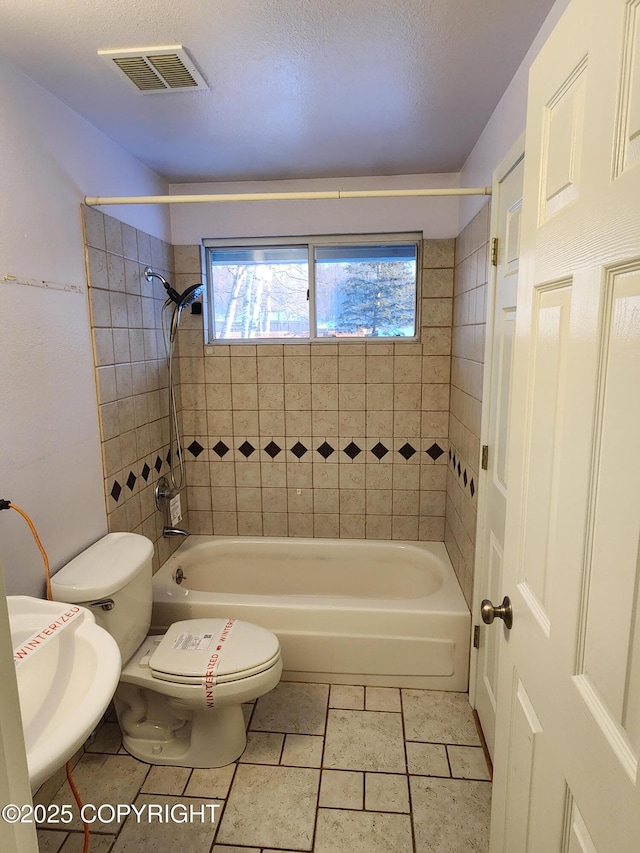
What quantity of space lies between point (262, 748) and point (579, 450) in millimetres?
1812

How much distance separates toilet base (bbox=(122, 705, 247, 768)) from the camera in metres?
1.84

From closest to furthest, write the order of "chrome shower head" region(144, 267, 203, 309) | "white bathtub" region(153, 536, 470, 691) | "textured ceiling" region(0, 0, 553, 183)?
"textured ceiling" region(0, 0, 553, 183) < "white bathtub" region(153, 536, 470, 691) < "chrome shower head" region(144, 267, 203, 309)

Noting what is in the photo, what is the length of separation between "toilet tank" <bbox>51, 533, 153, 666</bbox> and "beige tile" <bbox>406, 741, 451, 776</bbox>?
1.12 m

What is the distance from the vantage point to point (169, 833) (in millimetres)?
1590

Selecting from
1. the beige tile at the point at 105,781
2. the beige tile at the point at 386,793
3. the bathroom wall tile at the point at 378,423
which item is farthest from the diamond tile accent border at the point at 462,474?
the beige tile at the point at 105,781

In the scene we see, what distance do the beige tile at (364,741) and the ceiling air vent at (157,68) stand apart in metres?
2.40

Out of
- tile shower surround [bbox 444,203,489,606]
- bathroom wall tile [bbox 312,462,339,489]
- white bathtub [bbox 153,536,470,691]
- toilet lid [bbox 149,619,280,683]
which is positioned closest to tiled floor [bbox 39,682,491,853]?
white bathtub [bbox 153,536,470,691]

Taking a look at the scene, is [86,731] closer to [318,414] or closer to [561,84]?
[561,84]

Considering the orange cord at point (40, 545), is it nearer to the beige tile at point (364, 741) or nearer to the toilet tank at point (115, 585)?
the toilet tank at point (115, 585)

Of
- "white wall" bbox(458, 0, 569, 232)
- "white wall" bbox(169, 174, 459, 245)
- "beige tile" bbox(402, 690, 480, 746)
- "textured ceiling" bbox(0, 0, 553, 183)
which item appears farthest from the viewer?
"white wall" bbox(169, 174, 459, 245)

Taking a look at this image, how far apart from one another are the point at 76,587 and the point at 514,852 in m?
1.39

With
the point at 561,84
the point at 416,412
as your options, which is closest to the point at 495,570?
the point at 416,412

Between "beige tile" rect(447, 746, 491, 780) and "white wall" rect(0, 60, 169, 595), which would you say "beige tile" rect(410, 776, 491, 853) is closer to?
"beige tile" rect(447, 746, 491, 780)

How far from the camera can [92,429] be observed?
1.97 meters
